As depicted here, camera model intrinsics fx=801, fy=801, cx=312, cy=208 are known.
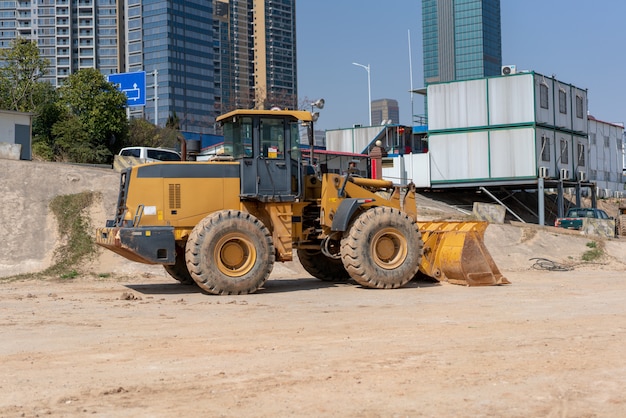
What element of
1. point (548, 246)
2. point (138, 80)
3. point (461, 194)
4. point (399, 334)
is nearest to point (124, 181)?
point (399, 334)

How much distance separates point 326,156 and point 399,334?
125 ft

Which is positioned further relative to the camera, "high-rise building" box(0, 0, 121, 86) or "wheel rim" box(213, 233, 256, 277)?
"high-rise building" box(0, 0, 121, 86)

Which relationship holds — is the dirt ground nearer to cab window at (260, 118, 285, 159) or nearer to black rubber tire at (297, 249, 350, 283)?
black rubber tire at (297, 249, 350, 283)

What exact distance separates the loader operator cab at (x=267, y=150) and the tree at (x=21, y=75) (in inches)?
1678

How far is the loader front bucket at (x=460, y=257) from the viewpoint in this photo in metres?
16.8

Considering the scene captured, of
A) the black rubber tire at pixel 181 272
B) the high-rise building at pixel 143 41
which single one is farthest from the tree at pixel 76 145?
the high-rise building at pixel 143 41

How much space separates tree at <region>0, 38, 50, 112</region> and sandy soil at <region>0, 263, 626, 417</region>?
143 ft

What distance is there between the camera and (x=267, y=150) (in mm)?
16062

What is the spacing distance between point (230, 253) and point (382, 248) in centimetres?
324

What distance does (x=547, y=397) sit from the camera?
6742 mm

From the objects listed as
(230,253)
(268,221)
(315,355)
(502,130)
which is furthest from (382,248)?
(502,130)

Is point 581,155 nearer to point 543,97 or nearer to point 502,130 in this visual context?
point 543,97

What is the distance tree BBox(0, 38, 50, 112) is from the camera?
181ft

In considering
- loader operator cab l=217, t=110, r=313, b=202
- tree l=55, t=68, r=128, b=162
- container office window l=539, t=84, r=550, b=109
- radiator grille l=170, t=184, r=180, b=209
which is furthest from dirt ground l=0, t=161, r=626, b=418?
tree l=55, t=68, r=128, b=162
